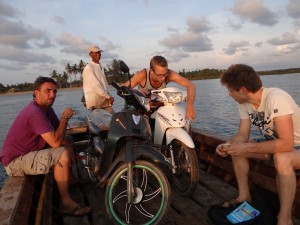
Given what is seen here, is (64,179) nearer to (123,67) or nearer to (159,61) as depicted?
(123,67)

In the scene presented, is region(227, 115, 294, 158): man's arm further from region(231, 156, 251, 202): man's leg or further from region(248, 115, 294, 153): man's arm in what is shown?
region(231, 156, 251, 202): man's leg

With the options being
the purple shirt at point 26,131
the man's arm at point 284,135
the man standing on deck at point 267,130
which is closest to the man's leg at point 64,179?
the purple shirt at point 26,131

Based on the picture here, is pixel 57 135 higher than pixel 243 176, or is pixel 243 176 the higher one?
pixel 57 135

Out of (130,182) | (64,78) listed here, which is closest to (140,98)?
(130,182)

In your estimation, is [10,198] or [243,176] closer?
[10,198]

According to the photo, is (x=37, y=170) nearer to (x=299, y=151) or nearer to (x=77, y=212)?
(x=77, y=212)

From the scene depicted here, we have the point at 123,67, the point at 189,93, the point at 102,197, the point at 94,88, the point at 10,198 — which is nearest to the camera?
the point at 10,198

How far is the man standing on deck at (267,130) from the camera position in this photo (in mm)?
2551

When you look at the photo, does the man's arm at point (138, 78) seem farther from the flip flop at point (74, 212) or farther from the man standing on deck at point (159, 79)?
the flip flop at point (74, 212)

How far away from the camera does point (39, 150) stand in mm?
3342

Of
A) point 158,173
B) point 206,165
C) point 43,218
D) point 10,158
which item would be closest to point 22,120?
point 10,158

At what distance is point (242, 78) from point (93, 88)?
3.31 m

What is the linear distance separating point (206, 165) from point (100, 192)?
1.75 meters

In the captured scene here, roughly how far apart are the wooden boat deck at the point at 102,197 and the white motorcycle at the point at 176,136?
8.8 inches
